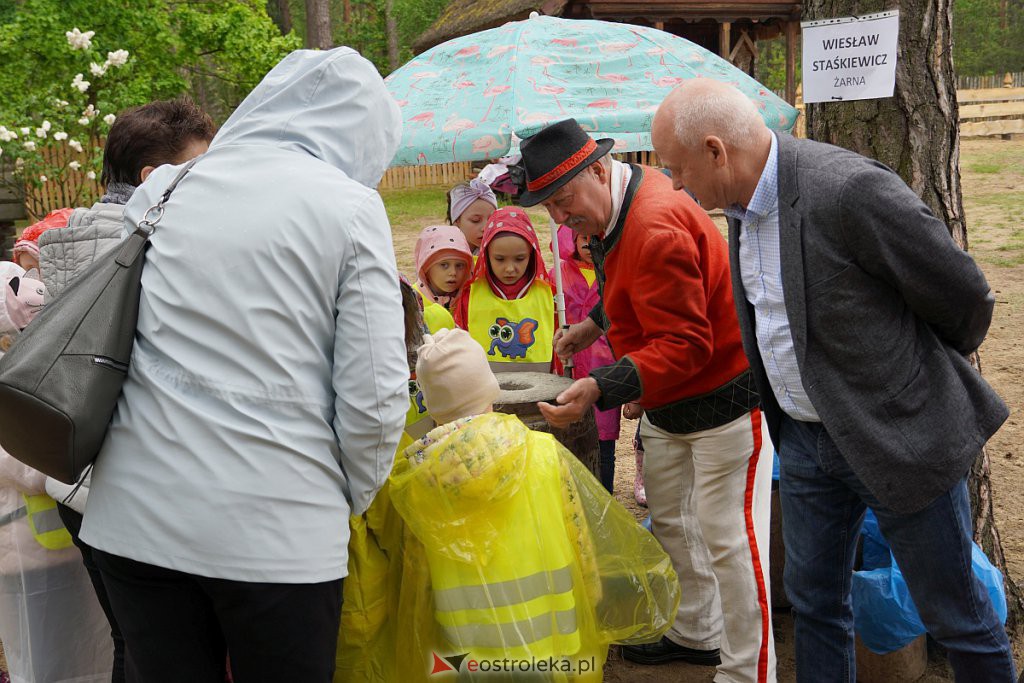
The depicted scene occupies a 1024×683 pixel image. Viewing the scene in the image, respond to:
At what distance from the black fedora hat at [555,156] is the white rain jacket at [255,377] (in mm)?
1041

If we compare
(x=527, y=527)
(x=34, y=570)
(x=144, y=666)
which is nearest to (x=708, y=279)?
(x=527, y=527)

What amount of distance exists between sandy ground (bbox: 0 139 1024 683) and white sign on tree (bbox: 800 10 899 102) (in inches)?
75.0

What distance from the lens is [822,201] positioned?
2158 mm

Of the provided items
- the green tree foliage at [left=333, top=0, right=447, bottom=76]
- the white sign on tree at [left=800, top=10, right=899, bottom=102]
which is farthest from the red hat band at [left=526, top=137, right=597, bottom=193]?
the green tree foliage at [left=333, top=0, right=447, bottom=76]

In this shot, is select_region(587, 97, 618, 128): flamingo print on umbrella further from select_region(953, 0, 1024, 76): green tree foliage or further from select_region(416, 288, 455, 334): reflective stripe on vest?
select_region(953, 0, 1024, 76): green tree foliage

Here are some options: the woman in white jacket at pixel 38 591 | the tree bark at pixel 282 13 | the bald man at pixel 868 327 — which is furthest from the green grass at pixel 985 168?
the tree bark at pixel 282 13

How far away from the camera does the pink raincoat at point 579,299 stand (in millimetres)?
4602

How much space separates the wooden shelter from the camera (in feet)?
52.8

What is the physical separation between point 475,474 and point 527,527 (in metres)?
0.23

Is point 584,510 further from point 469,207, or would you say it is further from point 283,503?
point 469,207

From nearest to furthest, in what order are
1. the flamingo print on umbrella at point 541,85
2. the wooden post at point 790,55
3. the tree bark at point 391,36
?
the flamingo print on umbrella at point 541,85, the wooden post at point 790,55, the tree bark at point 391,36

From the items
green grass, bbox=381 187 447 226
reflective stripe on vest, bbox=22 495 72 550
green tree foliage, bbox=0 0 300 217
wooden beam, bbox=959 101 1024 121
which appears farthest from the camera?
wooden beam, bbox=959 101 1024 121

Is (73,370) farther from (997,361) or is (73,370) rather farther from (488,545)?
(997,361)

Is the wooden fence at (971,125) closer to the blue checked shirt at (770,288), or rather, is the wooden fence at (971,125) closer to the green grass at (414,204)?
the green grass at (414,204)
